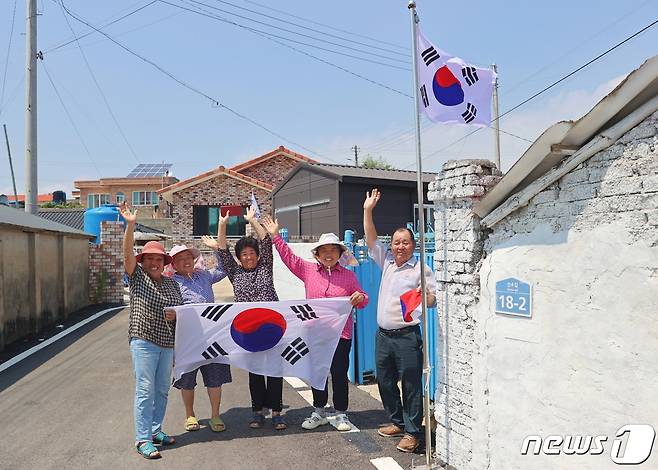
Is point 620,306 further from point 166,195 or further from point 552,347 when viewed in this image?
point 166,195

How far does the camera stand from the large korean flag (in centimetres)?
500

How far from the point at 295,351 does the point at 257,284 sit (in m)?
0.77

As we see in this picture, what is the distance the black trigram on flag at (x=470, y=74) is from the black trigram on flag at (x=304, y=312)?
8.36 feet

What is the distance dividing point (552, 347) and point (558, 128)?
133 centimetres

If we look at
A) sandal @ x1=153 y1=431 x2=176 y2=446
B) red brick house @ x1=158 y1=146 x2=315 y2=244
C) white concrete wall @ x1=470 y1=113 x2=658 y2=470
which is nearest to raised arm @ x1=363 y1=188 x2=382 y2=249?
white concrete wall @ x1=470 y1=113 x2=658 y2=470

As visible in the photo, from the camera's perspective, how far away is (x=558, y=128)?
3.04 metres

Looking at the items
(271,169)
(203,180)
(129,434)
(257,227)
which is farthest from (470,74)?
(271,169)

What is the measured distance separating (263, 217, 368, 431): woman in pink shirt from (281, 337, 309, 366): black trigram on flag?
332mm

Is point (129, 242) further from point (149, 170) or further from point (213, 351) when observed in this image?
point (149, 170)

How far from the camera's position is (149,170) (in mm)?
43875

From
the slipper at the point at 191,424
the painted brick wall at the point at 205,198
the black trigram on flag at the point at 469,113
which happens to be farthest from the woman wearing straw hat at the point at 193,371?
the painted brick wall at the point at 205,198

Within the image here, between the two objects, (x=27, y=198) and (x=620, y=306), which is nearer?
(x=620, y=306)

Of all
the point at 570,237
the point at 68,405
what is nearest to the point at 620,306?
the point at 570,237

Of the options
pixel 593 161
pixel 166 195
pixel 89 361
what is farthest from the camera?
pixel 166 195
